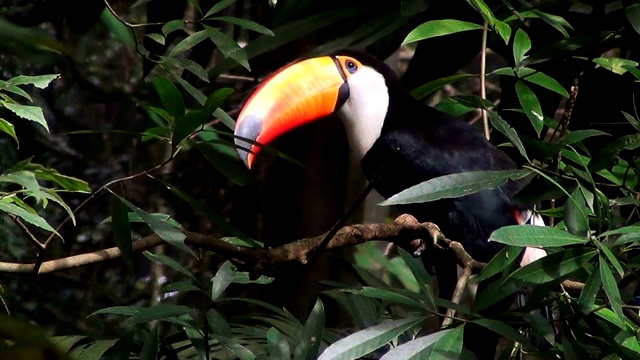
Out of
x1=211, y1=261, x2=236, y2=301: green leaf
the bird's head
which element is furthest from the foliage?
the bird's head

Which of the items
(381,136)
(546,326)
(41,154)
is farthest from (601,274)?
(41,154)

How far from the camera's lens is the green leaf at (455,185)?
0.75 metres

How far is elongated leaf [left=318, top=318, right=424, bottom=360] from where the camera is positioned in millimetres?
722

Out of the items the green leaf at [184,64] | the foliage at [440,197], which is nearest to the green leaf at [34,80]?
the foliage at [440,197]

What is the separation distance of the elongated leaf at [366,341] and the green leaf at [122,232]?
7.3 inches

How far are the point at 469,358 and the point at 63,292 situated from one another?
2.03 meters

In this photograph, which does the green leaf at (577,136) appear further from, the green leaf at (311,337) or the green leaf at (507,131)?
the green leaf at (311,337)

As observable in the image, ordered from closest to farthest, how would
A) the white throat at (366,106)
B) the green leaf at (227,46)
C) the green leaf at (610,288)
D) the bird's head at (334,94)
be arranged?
1. the green leaf at (610,288)
2. the green leaf at (227,46)
3. the bird's head at (334,94)
4. the white throat at (366,106)

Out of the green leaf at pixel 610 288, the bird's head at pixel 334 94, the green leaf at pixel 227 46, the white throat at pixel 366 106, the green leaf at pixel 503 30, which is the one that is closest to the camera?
the green leaf at pixel 610 288

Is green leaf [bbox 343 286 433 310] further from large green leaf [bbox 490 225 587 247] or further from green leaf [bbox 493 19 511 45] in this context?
green leaf [bbox 493 19 511 45]

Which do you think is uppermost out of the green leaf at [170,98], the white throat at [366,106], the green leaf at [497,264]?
the green leaf at [170,98]

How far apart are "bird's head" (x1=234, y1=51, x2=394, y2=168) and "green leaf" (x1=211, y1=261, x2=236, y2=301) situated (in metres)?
0.55

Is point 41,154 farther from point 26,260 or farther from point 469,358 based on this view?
point 469,358

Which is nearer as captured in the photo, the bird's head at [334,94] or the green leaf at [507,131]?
the green leaf at [507,131]
